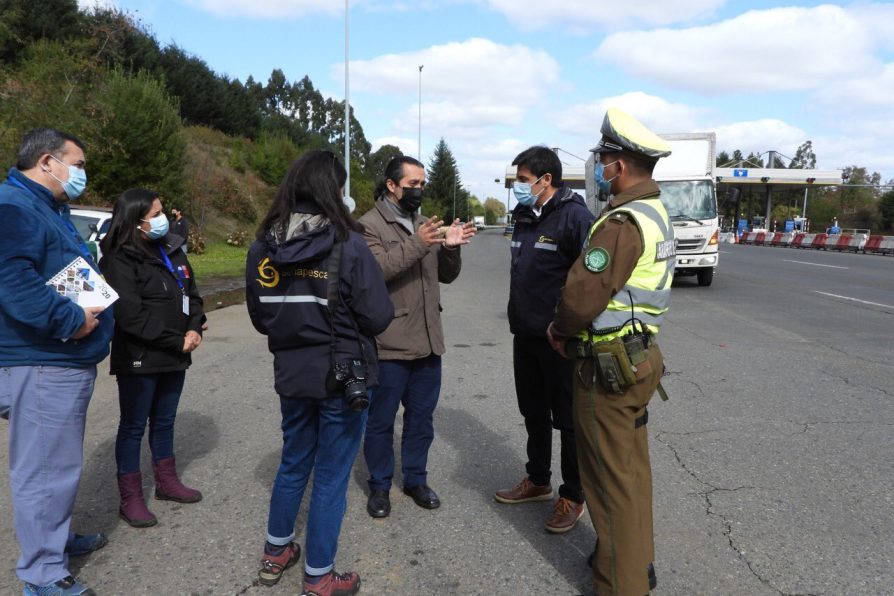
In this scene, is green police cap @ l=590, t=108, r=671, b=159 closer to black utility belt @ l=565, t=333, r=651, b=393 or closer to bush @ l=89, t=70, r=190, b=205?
black utility belt @ l=565, t=333, r=651, b=393

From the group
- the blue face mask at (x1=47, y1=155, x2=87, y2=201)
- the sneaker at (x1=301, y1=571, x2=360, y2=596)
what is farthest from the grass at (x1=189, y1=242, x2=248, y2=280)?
the sneaker at (x1=301, y1=571, x2=360, y2=596)

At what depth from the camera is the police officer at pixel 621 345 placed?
8.22ft

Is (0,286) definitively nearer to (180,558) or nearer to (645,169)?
(180,558)

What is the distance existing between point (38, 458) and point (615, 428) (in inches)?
95.1

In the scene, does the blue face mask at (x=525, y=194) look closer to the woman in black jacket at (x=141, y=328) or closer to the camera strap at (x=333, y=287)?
the camera strap at (x=333, y=287)

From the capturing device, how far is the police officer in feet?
8.22

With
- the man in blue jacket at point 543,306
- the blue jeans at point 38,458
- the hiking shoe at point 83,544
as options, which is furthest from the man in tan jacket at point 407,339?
the blue jeans at point 38,458

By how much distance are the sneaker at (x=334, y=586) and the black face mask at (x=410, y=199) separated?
1949 millimetres

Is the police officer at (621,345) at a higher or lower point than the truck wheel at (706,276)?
higher

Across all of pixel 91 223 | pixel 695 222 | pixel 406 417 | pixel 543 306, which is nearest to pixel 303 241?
pixel 543 306

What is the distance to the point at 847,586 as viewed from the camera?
112 inches

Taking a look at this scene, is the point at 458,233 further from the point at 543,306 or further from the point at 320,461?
the point at 320,461

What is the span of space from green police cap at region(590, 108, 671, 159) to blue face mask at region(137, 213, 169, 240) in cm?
240

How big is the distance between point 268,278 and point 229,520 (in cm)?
164
